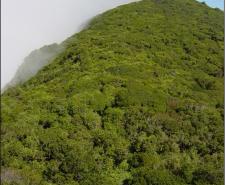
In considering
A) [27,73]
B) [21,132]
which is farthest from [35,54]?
[21,132]

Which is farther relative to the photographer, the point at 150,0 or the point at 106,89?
the point at 150,0

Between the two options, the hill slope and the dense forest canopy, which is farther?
the hill slope

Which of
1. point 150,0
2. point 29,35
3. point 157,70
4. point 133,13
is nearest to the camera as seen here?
point 157,70

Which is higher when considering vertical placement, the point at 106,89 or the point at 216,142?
the point at 106,89

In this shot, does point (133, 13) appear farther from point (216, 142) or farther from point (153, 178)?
point (153, 178)

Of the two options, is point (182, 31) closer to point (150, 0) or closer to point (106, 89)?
point (150, 0)

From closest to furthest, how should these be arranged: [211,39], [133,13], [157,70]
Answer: [157,70], [211,39], [133,13]

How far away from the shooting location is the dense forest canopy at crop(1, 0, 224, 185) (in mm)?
26312

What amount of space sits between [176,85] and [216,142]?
9977mm

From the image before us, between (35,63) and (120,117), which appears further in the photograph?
(35,63)

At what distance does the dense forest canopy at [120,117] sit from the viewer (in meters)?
26.3

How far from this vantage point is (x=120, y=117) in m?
32.4

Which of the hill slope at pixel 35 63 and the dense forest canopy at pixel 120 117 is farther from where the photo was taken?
the hill slope at pixel 35 63

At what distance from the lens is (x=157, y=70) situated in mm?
43250
